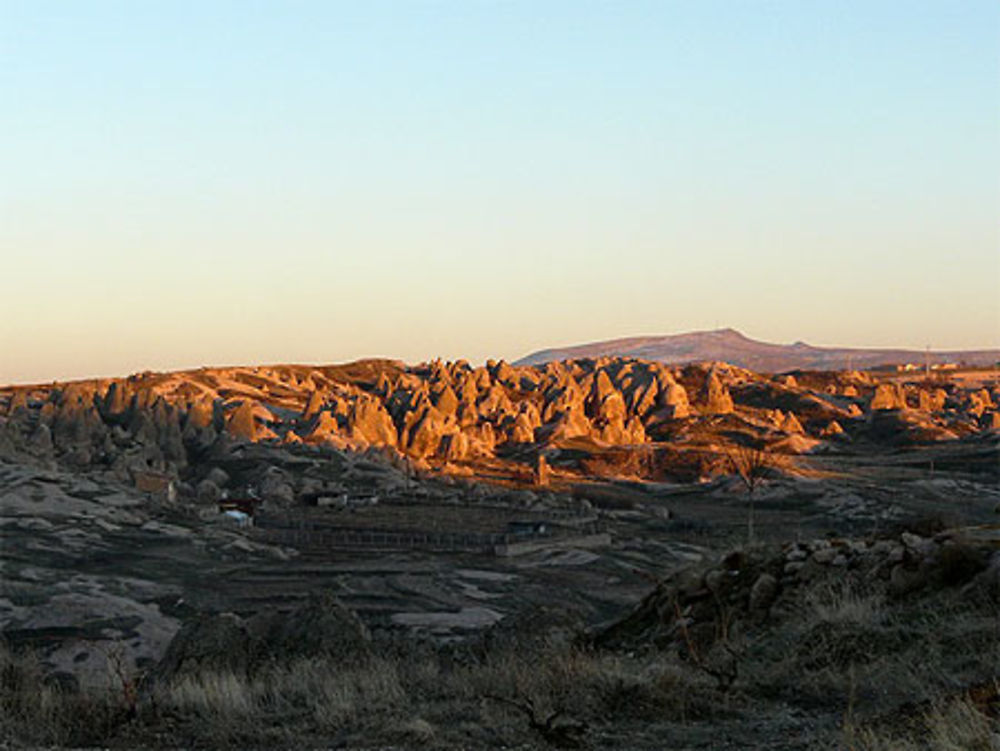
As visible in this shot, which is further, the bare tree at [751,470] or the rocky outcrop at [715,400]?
the rocky outcrop at [715,400]

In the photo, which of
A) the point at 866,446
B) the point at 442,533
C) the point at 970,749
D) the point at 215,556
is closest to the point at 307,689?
the point at 970,749

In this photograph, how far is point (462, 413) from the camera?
129 metres

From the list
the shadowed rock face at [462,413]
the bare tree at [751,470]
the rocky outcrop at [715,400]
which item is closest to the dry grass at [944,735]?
the bare tree at [751,470]

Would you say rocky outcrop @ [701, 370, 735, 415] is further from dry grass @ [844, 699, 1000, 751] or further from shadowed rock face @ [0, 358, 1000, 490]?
dry grass @ [844, 699, 1000, 751]

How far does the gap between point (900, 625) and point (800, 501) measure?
77457 millimetres

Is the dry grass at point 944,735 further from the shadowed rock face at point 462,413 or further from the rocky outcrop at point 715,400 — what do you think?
the rocky outcrop at point 715,400

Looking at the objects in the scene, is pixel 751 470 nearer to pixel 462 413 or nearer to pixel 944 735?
pixel 944 735

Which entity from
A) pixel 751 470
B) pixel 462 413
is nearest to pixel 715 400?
pixel 462 413

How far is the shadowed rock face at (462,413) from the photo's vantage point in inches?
4031

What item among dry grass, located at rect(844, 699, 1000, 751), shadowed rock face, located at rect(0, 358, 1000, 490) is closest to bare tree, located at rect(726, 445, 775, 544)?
dry grass, located at rect(844, 699, 1000, 751)

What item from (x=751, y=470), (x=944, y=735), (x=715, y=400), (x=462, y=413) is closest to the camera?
(x=944, y=735)

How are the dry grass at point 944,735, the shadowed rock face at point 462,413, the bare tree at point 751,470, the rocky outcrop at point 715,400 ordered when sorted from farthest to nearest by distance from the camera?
the rocky outcrop at point 715,400
the shadowed rock face at point 462,413
the bare tree at point 751,470
the dry grass at point 944,735

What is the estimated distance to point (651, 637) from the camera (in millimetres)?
13977

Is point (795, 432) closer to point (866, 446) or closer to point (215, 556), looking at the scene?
point (866, 446)
